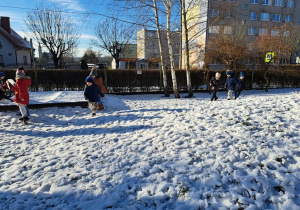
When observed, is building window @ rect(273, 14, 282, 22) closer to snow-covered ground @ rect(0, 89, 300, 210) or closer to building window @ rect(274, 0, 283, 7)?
building window @ rect(274, 0, 283, 7)

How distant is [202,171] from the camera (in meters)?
3.03

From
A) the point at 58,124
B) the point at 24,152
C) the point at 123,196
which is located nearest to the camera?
the point at 123,196

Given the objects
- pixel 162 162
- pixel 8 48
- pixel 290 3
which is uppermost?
pixel 290 3

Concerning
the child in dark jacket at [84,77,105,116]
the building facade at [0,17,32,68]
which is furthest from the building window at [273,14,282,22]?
the building facade at [0,17,32,68]

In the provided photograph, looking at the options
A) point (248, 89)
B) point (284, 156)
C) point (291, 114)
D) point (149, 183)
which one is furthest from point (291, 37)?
point (149, 183)

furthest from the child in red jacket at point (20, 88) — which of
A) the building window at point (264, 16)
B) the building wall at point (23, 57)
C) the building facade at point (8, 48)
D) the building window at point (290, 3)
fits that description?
the building window at point (290, 3)

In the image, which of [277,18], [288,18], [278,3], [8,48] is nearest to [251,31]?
[277,18]

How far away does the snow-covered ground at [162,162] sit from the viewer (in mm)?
2520

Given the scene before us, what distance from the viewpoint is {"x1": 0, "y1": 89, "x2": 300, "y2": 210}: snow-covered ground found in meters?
2.52

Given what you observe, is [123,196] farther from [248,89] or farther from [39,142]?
[248,89]

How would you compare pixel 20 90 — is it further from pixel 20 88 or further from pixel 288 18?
pixel 288 18

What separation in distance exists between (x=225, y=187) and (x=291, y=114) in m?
3.40

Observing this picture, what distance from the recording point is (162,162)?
332 centimetres

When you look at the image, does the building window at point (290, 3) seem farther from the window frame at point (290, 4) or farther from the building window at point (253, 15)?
the building window at point (253, 15)
